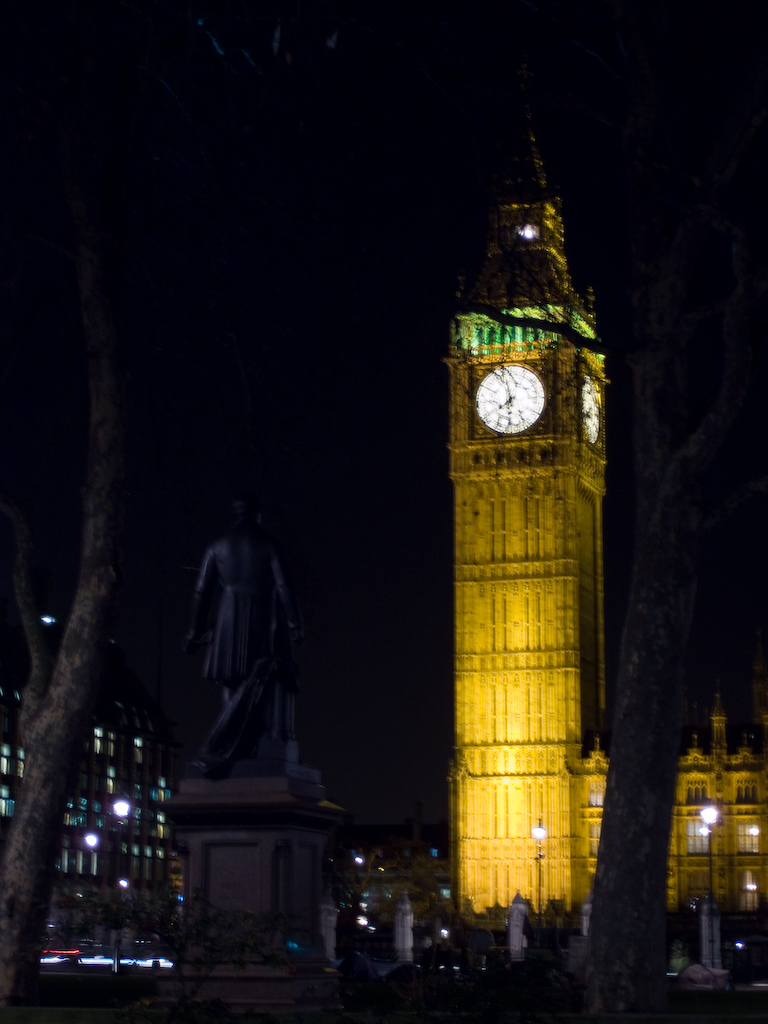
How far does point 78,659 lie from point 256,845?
12.6 ft

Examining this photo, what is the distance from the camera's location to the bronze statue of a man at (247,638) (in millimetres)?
13570

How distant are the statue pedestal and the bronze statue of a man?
0.91 ft

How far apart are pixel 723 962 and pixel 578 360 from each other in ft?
124

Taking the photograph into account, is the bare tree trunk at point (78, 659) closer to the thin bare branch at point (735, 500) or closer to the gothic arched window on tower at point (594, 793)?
the thin bare branch at point (735, 500)

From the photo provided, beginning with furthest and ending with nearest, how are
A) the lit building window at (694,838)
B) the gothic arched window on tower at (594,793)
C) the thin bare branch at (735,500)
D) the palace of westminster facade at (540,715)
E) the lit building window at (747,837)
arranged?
the gothic arched window on tower at (594,793) → the lit building window at (694,838) → the lit building window at (747,837) → the palace of westminster facade at (540,715) → the thin bare branch at (735,500)

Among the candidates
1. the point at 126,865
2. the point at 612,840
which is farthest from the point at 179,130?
the point at 126,865

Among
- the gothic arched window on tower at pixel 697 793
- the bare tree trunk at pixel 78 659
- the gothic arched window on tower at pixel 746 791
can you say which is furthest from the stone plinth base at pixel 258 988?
the gothic arched window on tower at pixel 746 791

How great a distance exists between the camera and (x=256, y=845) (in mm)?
13148

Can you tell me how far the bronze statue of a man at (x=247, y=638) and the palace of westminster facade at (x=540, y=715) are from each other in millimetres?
73601

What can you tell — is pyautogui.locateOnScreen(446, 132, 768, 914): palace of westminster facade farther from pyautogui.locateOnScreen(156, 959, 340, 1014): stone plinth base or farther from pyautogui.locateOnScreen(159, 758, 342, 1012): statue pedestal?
pyautogui.locateOnScreen(156, 959, 340, 1014): stone plinth base

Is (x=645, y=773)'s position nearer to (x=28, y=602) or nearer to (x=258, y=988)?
(x=258, y=988)

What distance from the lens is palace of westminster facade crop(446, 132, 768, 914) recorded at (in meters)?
91.1

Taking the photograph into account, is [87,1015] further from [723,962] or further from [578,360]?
[723,962]

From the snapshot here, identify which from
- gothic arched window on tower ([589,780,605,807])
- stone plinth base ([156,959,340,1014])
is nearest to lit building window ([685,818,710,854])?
gothic arched window on tower ([589,780,605,807])
